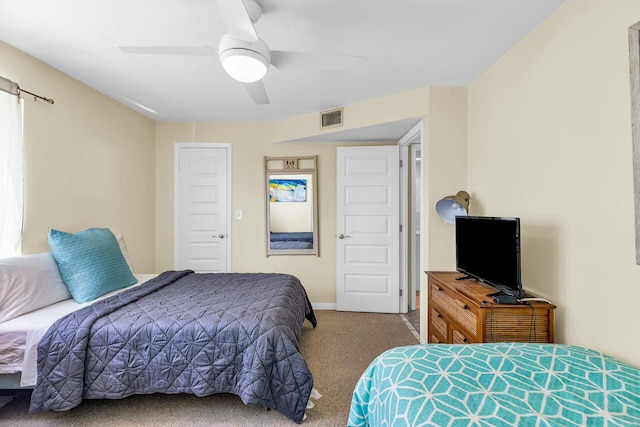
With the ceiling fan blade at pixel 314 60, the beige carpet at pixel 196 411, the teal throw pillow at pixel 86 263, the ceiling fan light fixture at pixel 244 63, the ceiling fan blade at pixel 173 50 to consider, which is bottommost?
the beige carpet at pixel 196 411

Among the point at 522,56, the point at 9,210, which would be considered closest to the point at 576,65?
the point at 522,56

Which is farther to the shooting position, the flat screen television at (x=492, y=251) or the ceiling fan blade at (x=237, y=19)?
the flat screen television at (x=492, y=251)

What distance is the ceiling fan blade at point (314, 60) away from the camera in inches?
66.2

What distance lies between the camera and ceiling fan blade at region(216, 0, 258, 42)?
1.27m

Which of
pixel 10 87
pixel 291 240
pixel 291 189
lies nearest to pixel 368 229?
pixel 291 240

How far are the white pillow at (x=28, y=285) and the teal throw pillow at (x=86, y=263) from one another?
0.06 meters

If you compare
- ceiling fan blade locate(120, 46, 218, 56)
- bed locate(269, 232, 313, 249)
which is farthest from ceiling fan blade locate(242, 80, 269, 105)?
bed locate(269, 232, 313, 249)

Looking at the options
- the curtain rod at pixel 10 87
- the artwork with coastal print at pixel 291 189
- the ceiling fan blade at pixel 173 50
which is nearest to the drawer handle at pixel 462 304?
the ceiling fan blade at pixel 173 50

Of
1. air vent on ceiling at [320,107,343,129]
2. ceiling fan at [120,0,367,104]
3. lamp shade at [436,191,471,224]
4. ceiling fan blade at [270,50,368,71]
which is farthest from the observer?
air vent on ceiling at [320,107,343,129]

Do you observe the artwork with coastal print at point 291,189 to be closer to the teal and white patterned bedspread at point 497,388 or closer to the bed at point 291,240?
the bed at point 291,240

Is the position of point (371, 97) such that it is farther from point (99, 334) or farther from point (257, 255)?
point (99, 334)

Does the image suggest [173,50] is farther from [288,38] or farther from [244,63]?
[288,38]

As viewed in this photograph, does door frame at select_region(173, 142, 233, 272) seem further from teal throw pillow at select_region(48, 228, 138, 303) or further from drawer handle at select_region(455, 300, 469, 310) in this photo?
drawer handle at select_region(455, 300, 469, 310)

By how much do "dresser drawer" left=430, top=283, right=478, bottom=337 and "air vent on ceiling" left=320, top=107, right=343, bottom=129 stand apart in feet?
6.66
